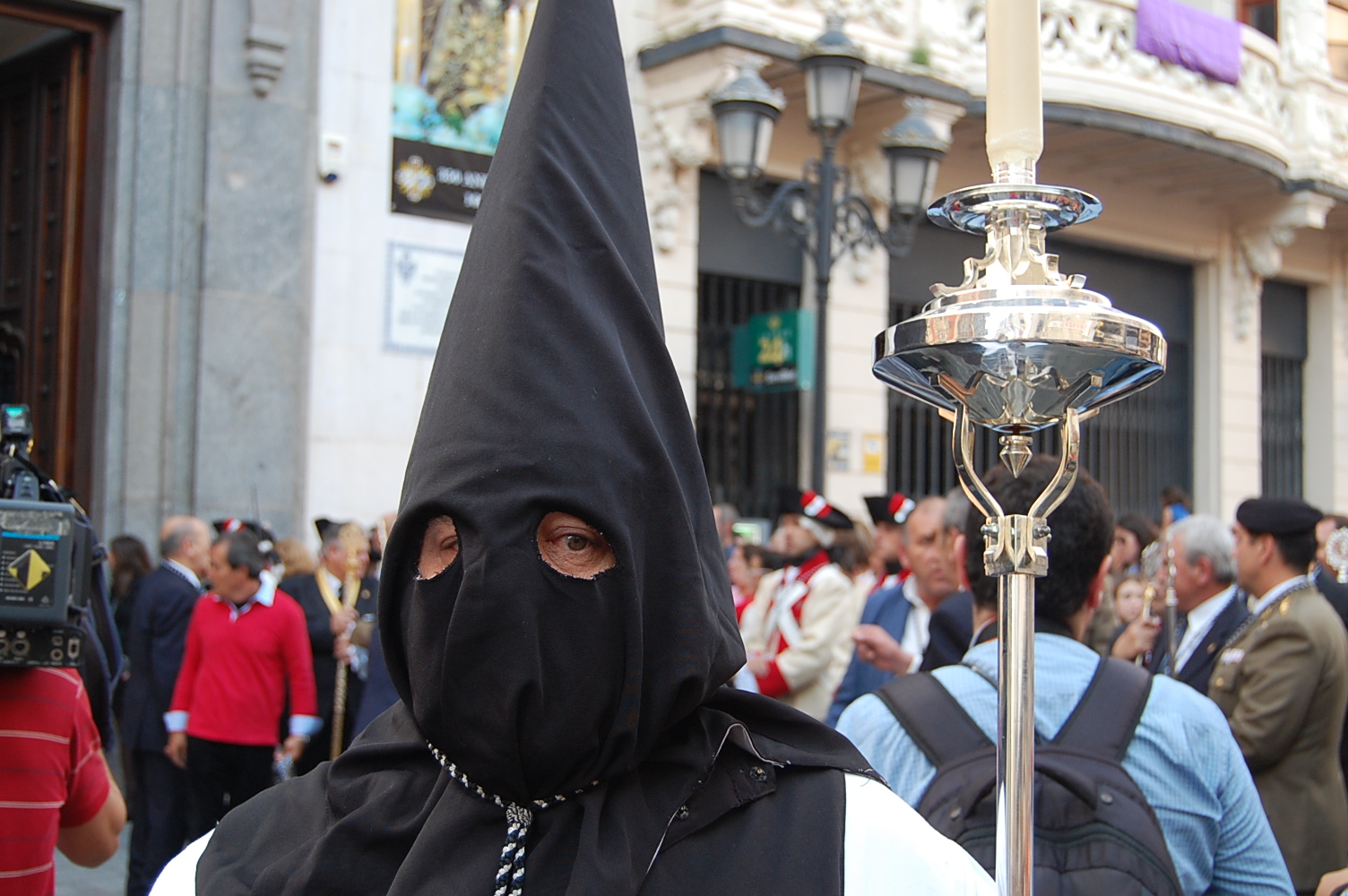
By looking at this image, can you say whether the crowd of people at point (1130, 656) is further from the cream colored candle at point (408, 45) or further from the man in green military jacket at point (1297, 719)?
the cream colored candle at point (408, 45)

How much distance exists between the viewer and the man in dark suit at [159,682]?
6633mm

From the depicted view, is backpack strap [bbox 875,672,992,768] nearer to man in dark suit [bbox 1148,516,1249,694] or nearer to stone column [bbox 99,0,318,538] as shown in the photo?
man in dark suit [bbox 1148,516,1249,694]

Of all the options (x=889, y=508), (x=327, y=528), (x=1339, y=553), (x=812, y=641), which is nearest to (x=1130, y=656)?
(x=812, y=641)

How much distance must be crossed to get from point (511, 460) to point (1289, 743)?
3.18m

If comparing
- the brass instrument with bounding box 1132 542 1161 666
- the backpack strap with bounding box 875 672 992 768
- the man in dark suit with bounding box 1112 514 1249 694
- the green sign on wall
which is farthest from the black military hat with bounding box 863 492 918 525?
the backpack strap with bounding box 875 672 992 768

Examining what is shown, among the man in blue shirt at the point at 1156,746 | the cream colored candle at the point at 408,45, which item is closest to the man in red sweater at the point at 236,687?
the man in blue shirt at the point at 1156,746

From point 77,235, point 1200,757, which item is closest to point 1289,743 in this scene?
point 1200,757

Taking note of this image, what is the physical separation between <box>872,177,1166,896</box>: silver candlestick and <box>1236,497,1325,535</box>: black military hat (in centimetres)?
348

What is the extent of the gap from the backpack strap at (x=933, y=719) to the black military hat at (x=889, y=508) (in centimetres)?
463

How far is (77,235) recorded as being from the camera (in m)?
9.45

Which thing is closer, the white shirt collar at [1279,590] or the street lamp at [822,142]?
the white shirt collar at [1279,590]

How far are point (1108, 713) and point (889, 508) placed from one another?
192 inches

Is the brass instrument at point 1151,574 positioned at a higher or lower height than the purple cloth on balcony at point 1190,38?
lower

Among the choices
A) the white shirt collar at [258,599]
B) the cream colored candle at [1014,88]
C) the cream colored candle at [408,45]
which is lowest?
the white shirt collar at [258,599]
